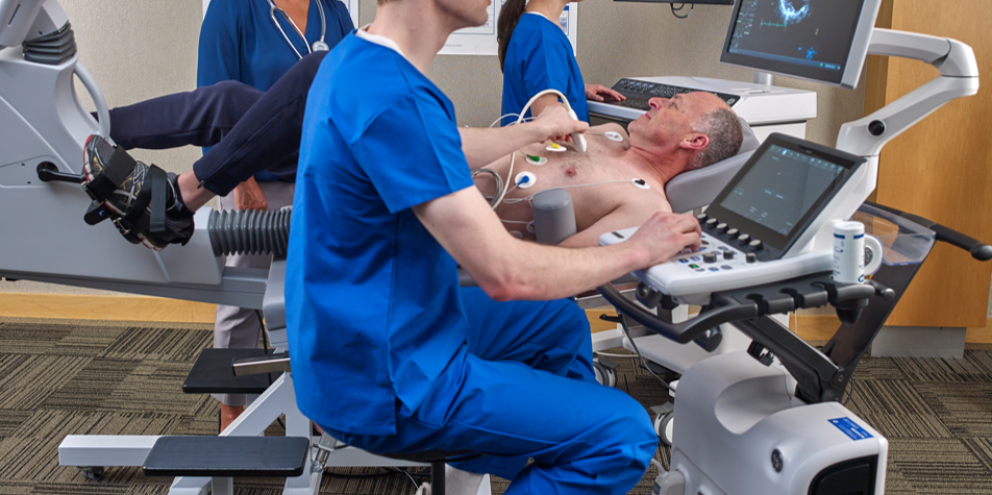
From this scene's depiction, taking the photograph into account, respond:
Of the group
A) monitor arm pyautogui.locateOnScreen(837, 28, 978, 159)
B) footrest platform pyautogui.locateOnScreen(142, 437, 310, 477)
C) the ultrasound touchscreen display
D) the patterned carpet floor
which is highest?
monitor arm pyautogui.locateOnScreen(837, 28, 978, 159)

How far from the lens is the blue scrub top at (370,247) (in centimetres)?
94

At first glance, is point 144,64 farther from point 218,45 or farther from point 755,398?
point 755,398

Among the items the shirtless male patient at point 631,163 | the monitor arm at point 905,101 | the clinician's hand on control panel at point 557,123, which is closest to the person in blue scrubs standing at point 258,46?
the shirtless male patient at point 631,163

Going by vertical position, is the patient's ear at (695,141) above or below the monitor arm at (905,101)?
below

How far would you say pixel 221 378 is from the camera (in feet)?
5.73

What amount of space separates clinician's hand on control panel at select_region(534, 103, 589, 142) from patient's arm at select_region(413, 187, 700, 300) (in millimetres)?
364

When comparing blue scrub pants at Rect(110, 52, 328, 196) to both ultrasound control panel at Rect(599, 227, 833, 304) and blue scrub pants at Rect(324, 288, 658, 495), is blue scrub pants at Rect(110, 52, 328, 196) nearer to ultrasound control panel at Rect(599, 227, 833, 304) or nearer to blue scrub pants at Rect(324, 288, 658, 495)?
blue scrub pants at Rect(324, 288, 658, 495)

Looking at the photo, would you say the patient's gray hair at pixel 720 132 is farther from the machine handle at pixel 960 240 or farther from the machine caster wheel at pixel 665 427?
the machine caster wheel at pixel 665 427

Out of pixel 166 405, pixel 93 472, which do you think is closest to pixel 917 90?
pixel 93 472

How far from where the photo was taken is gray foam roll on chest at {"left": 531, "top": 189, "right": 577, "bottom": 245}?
1521 mm

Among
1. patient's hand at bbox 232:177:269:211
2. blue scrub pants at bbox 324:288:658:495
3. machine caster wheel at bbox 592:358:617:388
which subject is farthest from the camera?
machine caster wheel at bbox 592:358:617:388

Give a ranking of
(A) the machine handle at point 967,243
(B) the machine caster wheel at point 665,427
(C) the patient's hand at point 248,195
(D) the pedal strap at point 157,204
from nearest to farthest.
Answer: (A) the machine handle at point 967,243
(D) the pedal strap at point 157,204
(C) the patient's hand at point 248,195
(B) the machine caster wheel at point 665,427

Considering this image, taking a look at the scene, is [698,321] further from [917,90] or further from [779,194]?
[917,90]

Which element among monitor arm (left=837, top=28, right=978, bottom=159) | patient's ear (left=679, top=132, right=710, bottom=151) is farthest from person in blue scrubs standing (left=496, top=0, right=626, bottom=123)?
monitor arm (left=837, top=28, right=978, bottom=159)
